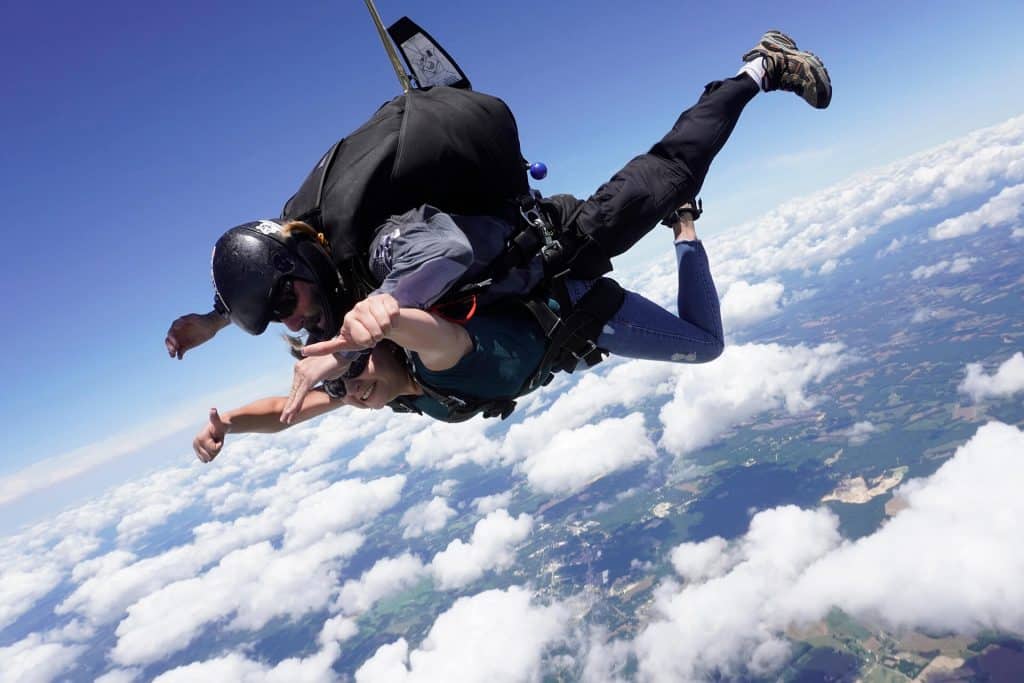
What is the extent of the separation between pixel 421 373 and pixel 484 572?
10742 cm

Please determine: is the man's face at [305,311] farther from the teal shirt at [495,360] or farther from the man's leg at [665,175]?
the man's leg at [665,175]

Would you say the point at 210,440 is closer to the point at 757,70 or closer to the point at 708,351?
the point at 708,351

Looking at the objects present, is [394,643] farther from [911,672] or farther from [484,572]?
[911,672]

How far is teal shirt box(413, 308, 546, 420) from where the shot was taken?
2227mm

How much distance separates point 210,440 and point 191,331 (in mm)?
641

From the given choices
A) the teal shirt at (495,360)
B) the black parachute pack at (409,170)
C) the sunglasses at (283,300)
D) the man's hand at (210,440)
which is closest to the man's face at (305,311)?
the sunglasses at (283,300)

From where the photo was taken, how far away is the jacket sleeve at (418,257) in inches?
60.9

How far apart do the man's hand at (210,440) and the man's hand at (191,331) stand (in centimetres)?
47

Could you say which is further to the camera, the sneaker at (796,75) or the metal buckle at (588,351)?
the sneaker at (796,75)

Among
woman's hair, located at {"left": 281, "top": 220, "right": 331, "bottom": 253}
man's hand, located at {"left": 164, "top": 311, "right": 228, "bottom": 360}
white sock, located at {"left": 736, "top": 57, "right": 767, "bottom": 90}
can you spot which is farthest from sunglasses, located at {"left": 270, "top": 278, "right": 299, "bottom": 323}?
white sock, located at {"left": 736, "top": 57, "right": 767, "bottom": 90}

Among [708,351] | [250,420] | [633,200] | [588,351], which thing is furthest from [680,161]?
[250,420]

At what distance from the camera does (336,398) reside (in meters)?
2.56

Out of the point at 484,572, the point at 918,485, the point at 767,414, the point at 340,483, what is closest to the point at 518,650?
the point at 484,572

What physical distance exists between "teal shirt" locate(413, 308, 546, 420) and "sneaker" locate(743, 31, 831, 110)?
202 cm
